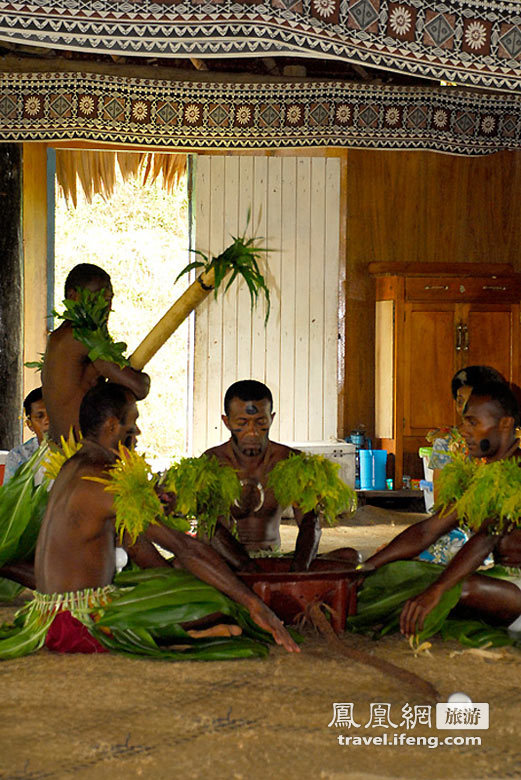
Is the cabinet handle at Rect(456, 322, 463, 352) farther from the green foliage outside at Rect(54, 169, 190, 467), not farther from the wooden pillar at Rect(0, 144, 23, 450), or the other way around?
the wooden pillar at Rect(0, 144, 23, 450)

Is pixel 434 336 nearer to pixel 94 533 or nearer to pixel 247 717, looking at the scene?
pixel 94 533

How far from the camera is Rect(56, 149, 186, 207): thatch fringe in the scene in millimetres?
9062

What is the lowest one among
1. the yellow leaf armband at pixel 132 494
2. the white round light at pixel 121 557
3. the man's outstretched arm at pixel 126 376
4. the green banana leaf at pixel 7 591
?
the green banana leaf at pixel 7 591

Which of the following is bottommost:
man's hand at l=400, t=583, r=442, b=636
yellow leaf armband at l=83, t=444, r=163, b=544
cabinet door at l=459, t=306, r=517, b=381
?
man's hand at l=400, t=583, r=442, b=636

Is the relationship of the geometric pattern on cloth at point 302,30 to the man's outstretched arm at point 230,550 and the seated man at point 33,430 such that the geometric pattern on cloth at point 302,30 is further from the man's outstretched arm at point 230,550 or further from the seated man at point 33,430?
the seated man at point 33,430

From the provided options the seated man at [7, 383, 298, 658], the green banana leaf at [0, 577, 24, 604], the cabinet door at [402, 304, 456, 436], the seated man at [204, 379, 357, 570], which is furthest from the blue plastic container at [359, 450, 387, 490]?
the seated man at [7, 383, 298, 658]

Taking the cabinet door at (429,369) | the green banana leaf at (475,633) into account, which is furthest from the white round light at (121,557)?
the cabinet door at (429,369)

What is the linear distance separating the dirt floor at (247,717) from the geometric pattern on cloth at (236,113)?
12.8 feet

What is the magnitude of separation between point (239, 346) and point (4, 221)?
A: 221 centimetres

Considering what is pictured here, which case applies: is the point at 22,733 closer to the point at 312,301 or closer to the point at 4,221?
the point at 4,221

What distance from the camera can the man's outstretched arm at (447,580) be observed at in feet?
13.4

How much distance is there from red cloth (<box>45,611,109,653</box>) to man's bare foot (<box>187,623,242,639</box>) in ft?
1.13

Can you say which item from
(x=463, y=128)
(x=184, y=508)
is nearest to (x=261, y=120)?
(x=463, y=128)

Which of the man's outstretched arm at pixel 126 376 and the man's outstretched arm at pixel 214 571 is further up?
the man's outstretched arm at pixel 126 376
